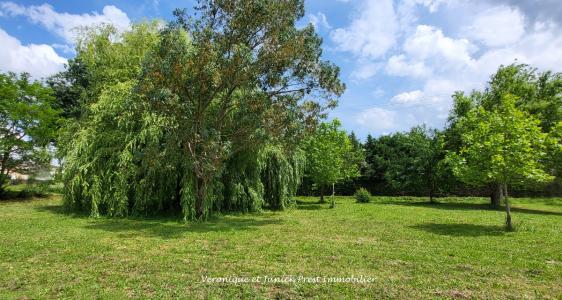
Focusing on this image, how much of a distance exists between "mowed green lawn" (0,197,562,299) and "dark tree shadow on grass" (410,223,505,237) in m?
0.04

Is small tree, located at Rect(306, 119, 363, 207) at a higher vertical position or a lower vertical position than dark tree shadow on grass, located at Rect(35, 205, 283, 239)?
higher

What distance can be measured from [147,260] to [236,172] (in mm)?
8123

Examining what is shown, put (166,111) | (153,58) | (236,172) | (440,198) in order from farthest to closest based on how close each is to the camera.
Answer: (440,198), (236,172), (166,111), (153,58)

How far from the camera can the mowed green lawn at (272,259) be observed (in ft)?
15.9

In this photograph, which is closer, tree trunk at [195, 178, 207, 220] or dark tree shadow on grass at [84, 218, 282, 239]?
dark tree shadow on grass at [84, 218, 282, 239]

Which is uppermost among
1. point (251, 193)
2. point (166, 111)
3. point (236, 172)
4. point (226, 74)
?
point (226, 74)

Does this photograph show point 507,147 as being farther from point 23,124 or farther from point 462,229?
point 23,124

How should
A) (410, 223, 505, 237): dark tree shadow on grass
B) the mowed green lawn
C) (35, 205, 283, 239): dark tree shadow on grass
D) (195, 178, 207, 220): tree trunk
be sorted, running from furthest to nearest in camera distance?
(195, 178, 207, 220): tree trunk < (410, 223, 505, 237): dark tree shadow on grass < (35, 205, 283, 239): dark tree shadow on grass < the mowed green lawn

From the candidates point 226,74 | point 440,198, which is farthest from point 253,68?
point 440,198

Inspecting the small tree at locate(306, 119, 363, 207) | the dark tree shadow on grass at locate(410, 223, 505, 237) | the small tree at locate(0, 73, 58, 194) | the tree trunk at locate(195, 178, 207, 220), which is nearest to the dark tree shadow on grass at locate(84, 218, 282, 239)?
the tree trunk at locate(195, 178, 207, 220)

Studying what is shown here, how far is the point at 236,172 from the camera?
14.4 meters

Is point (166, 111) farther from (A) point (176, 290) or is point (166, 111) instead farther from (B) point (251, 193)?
(A) point (176, 290)

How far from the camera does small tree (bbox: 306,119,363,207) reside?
750 inches

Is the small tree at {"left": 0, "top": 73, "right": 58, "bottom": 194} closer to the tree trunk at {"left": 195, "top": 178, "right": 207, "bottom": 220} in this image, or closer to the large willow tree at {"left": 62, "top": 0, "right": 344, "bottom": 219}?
the large willow tree at {"left": 62, "top": 0, "right": 344, "bottom": 219}
